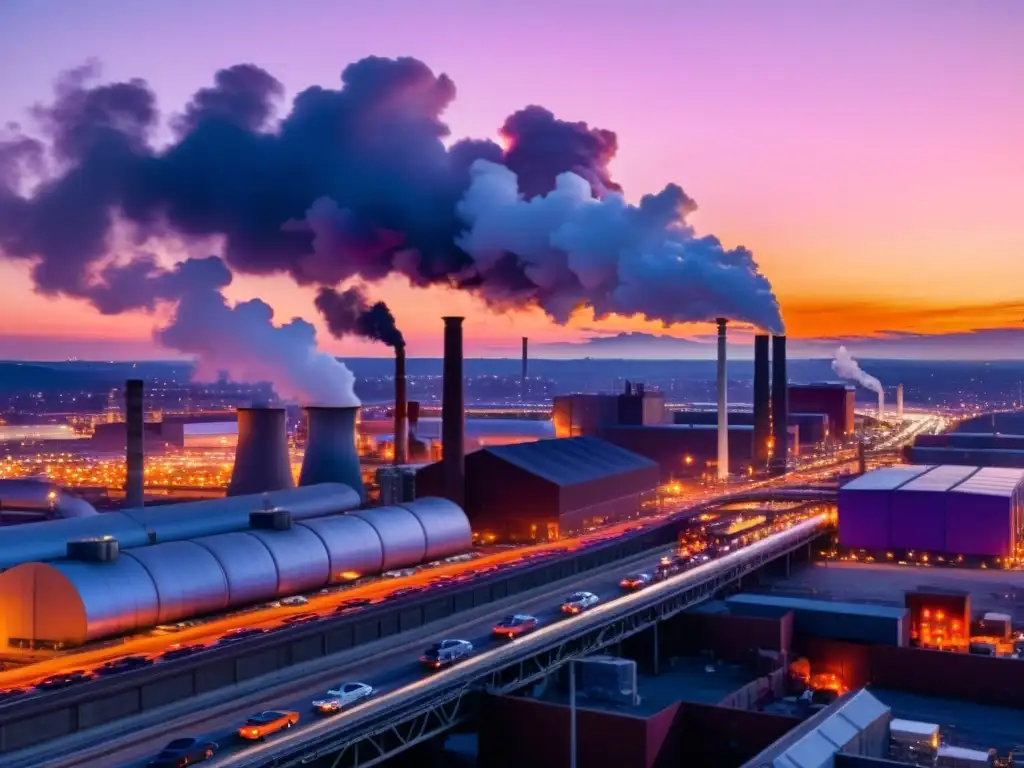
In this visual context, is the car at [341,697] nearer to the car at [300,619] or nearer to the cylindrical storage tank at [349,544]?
the car at [300,619]

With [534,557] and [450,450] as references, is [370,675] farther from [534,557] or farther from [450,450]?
[450,450]

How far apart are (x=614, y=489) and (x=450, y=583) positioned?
762 inches

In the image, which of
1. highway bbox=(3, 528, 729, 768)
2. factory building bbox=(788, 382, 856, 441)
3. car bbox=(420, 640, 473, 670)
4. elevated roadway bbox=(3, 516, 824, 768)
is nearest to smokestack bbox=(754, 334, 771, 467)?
factory building bbox=(788, 382, 856, 441)

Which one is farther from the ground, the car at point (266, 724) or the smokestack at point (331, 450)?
the smokestack at point (331, 450)

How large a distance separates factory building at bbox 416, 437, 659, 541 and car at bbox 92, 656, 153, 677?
22.6m

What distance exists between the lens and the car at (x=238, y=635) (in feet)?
82.1

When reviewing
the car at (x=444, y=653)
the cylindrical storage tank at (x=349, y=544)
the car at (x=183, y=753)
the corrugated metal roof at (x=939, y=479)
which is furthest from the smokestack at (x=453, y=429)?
the car at (x=183, y=753)

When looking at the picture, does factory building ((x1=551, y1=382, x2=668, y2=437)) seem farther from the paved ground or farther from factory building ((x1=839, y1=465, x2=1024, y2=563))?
the paved ground

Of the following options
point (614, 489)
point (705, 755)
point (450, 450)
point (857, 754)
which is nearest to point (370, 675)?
point (705, 755)

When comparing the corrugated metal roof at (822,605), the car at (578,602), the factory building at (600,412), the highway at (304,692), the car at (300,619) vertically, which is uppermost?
the factory building at (600,412)

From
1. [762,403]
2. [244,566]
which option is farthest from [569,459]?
[762,403]

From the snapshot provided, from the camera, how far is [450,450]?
45.0 metres

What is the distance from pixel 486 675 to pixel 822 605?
45.8 ft

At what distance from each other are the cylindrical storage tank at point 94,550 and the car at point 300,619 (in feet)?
15.2
